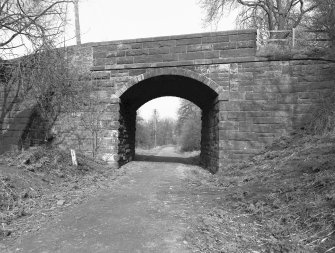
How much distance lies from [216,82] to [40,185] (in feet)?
19.4

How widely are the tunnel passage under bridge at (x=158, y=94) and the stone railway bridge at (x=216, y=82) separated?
0.05 m

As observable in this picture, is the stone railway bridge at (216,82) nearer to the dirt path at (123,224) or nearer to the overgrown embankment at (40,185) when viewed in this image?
the overgrown embankment at (40,185)

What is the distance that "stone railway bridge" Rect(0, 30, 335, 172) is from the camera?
877 cm

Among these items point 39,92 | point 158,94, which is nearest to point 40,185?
point 39,92

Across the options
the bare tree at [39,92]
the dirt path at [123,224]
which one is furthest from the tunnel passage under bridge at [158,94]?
the dirt path at [123,224]

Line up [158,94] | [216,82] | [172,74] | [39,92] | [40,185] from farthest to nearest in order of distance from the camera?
[158,94]
[39,92]
[172,74]
[216,82]
[40,185]

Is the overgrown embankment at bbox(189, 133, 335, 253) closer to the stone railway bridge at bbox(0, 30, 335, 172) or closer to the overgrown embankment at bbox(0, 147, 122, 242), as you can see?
the stone railway bridge at bbox(0, 30, 335, 172)

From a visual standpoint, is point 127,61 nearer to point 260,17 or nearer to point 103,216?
point 103,216

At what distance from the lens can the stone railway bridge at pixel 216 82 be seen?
8.77m

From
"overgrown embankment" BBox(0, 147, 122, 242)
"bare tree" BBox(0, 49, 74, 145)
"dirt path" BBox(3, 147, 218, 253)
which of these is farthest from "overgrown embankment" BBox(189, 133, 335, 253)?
"bare tree" BBox(0, 49, 74, 145)

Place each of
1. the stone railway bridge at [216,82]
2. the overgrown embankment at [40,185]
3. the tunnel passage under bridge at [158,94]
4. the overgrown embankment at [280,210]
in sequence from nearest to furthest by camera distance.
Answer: the overgrown embankment at [280,210] → the overgrown embankment at [40,185] → the stone railway bridge at [216,82] → the tunnel passage under bridge at [158,94]

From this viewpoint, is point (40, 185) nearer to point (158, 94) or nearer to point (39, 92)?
point (39, 92)

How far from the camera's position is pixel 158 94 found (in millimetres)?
13117

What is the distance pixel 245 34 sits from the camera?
909 cm
